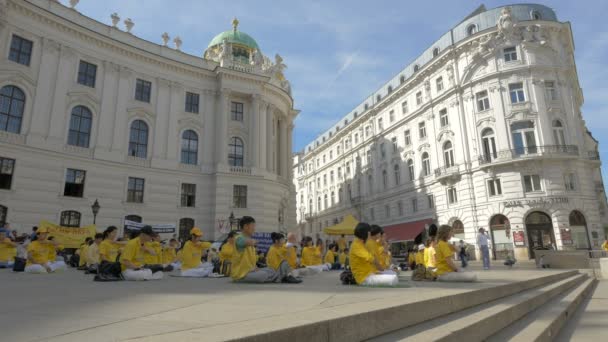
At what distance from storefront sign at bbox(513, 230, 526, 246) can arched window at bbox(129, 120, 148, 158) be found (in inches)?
1220

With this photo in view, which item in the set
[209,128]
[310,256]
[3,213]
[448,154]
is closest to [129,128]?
[209,128]

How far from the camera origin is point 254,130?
3206 cm

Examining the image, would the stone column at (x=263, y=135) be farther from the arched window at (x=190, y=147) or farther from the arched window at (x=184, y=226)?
the arched window at (x=184, y=226)

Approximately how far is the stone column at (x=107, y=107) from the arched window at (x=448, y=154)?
3044 cm

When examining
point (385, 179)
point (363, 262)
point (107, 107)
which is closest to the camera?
point (363, 262)

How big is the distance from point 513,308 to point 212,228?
25.8 meters

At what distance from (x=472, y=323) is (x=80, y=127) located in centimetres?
2817

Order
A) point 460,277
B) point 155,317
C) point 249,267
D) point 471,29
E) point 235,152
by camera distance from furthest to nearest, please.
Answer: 1. point 471,29
2. point 235,152
3. point 249,267
4. point 460,277
5. point 155,317

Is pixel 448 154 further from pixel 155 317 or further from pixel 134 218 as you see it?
pixel 155 317

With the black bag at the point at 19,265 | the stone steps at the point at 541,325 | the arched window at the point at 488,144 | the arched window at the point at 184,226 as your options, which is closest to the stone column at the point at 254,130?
the arched window at the point at 184,226

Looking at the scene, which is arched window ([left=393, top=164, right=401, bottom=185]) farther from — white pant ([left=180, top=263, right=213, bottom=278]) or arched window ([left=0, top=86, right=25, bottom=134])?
arched window ([left=0, top=86, right=25, bottom=134])

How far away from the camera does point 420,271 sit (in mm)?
8305

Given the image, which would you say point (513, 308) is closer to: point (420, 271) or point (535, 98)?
point (420, 271)

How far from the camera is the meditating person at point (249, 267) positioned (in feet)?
24.6
